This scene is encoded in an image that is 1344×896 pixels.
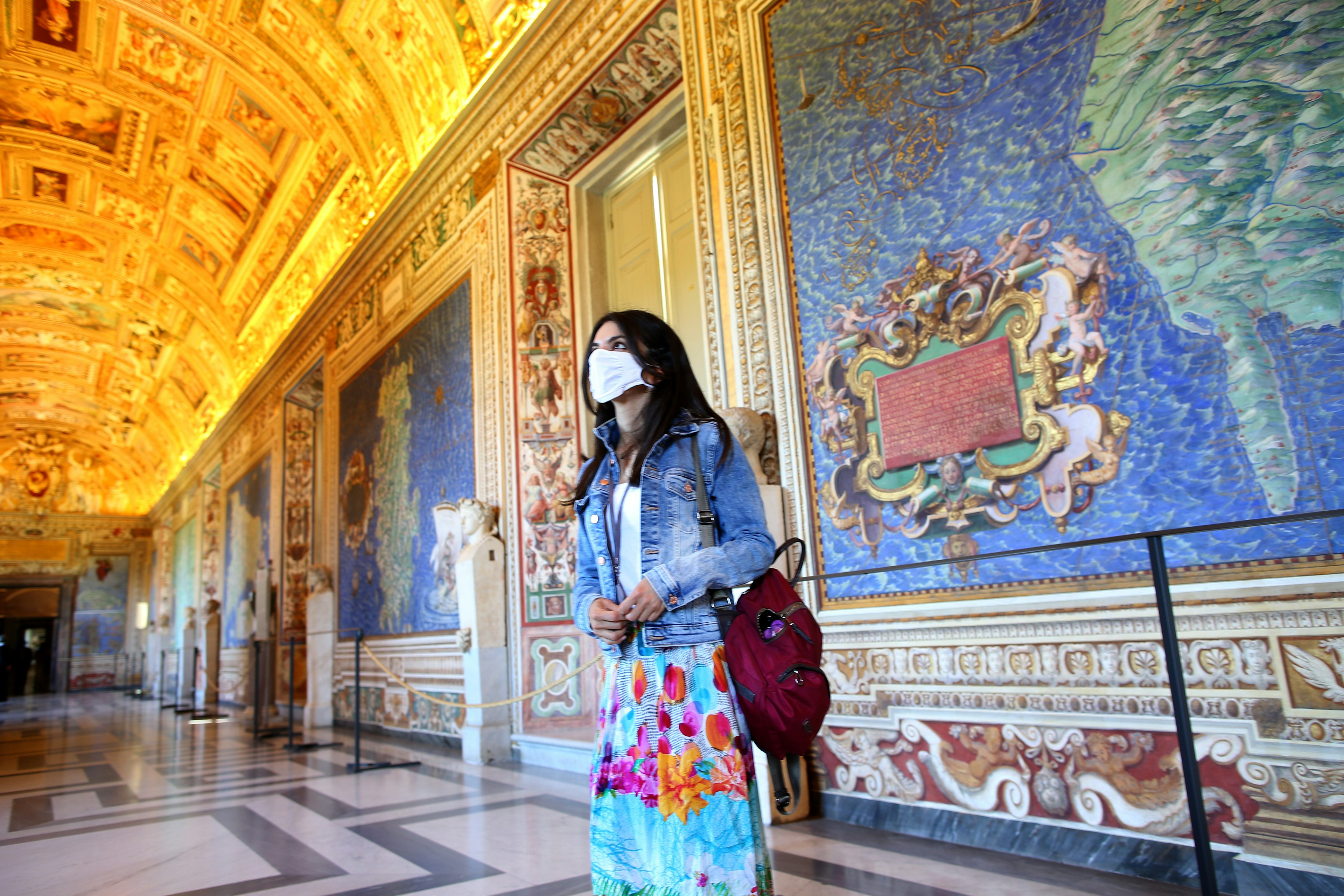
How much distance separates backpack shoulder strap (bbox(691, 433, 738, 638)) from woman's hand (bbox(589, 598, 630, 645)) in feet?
0.58

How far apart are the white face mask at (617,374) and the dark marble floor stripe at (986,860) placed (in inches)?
94.5

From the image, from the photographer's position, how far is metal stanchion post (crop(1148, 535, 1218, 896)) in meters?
2.05

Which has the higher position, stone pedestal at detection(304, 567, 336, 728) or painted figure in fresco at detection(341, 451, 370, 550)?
painted figure in fresco at detection(341, 451, 370, 550)

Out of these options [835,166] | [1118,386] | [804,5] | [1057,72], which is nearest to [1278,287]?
[1118,386]

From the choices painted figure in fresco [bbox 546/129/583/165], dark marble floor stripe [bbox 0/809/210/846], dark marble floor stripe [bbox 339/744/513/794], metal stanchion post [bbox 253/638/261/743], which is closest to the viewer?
dark marble floor stripe [bbox 0/809/210/846]

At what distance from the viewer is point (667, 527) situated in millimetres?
1777

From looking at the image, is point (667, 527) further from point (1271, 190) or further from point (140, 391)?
point (140, 391)

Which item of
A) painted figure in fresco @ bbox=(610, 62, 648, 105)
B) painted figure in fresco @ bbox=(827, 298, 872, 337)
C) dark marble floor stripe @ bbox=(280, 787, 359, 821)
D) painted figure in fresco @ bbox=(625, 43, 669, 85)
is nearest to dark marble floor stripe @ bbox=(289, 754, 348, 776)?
dark marble floor stripe @ bbox=(280, 787, 359, 821)

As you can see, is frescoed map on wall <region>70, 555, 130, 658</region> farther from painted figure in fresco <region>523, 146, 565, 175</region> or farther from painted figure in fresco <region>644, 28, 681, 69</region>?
painted figure in fresco <region>644, 28, 681, 69</region>

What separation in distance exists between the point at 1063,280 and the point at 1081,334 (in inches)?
9.4

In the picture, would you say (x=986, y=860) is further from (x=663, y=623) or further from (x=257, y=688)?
(x=257, y=688)

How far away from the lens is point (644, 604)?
1642 millimetres

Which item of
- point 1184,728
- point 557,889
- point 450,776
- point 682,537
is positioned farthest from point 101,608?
point 1184,728

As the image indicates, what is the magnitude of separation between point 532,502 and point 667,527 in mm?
5941
